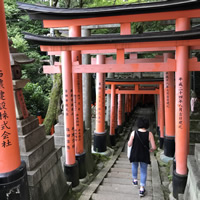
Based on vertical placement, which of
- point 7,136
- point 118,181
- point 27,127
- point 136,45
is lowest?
point 118,181

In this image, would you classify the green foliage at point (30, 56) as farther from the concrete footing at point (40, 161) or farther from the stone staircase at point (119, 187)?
the concrete footing at point (40, 161)

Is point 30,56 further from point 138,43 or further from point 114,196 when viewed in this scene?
point 114,196

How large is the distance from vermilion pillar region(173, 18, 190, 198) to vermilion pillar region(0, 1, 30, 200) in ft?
11.2

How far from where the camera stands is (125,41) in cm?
454

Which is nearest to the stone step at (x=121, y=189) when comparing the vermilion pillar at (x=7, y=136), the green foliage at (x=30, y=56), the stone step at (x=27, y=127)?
the stone step at (x=27, y=127)

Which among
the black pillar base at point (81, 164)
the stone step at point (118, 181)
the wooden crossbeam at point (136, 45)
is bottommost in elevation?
the stone step at point (118, 181)

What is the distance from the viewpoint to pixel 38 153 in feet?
13.3

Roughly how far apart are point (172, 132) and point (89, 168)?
3579mm

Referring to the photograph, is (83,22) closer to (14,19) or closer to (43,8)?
(43,8)

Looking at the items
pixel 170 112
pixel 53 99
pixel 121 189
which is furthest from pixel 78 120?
pixel 53 99

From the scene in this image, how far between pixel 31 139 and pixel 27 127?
254 mm

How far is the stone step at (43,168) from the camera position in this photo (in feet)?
11.7

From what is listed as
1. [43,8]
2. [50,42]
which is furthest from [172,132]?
[43,8]

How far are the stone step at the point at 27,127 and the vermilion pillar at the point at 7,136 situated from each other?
93 centimetres
